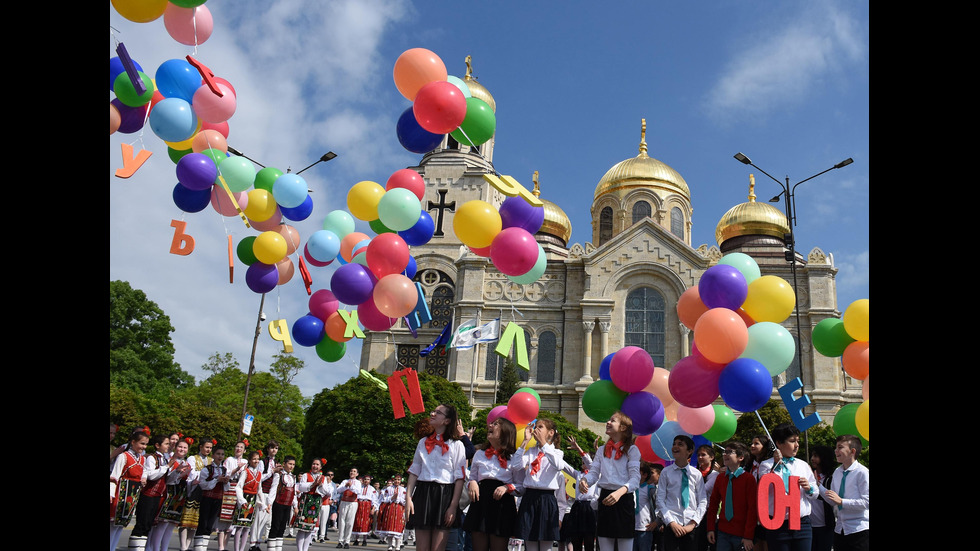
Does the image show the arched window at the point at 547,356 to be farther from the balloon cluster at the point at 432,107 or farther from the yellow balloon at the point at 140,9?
the yellow balloon at the point at 140,9

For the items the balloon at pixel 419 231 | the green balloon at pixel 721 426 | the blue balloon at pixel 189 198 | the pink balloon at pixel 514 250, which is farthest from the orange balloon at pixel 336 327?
the green balloon at pixel 721 426

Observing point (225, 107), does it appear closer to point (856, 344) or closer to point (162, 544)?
point (162, 544)

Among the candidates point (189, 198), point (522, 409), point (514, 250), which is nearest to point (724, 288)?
point (514, 250)

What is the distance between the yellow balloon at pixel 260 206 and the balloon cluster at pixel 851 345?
910cm

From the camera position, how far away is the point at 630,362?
1108cm

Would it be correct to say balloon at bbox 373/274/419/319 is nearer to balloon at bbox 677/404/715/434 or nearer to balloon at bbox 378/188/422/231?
balloon at bbox 378/188/422/231

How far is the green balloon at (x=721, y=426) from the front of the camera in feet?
39.0

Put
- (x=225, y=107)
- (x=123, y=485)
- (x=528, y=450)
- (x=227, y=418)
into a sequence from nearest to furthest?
(x=528, y=450) → (x=225, y=107) → (x=123, y=485) → (x=227, y=418)

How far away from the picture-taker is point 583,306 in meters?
43.7

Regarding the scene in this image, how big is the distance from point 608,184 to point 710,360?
46.4 m

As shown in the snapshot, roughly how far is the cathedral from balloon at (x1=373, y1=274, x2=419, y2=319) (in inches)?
1094

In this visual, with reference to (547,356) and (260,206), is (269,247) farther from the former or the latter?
(547,356)

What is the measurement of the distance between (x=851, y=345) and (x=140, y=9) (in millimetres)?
11347
